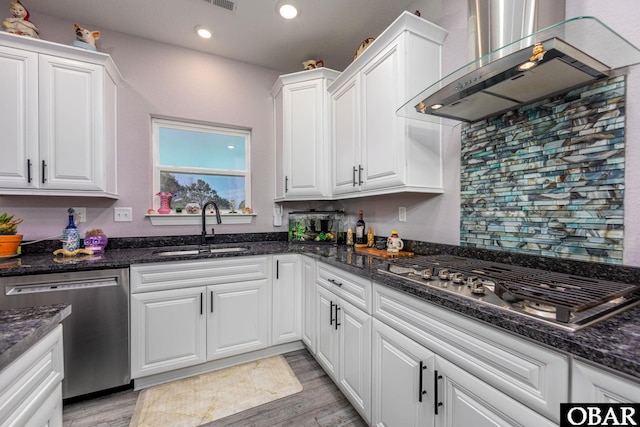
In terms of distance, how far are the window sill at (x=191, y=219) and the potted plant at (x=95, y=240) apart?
0.36 m

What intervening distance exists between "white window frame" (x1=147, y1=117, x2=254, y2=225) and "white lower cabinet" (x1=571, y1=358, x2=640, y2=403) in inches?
99.8

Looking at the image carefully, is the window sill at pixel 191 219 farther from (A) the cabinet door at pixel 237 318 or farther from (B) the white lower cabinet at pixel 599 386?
(B) the white lower cabinet at pixel 599 386

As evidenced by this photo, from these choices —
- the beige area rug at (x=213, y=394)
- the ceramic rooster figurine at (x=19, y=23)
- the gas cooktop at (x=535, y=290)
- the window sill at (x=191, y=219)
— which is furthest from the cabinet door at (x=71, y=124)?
the gas cooktop at (x=535, y=290)

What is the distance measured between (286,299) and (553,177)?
1926 millimetres

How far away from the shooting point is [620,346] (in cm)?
59

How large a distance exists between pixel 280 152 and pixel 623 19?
235 cm

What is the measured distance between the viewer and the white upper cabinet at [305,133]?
2.47m

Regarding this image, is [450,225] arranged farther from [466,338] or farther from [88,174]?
[88,174]

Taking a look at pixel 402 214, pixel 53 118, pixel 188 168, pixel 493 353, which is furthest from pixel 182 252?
pixel 493 353

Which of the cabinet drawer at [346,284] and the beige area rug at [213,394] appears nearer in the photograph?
the cabinet drawer at [346,284]

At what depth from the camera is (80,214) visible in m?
2.15

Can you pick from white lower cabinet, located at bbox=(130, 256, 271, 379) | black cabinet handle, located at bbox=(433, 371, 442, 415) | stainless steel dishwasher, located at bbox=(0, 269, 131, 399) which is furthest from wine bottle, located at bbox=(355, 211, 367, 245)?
stainless steel dishwasher, located at bbox=(0, 269, 131, 399)

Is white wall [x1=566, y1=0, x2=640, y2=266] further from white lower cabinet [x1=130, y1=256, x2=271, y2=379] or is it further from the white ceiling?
white lower cabinet [x1=130, y1=256, x2=271, y2=379]

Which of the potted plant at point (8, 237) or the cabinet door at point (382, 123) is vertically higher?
the cabinet door at point (382, 123)
